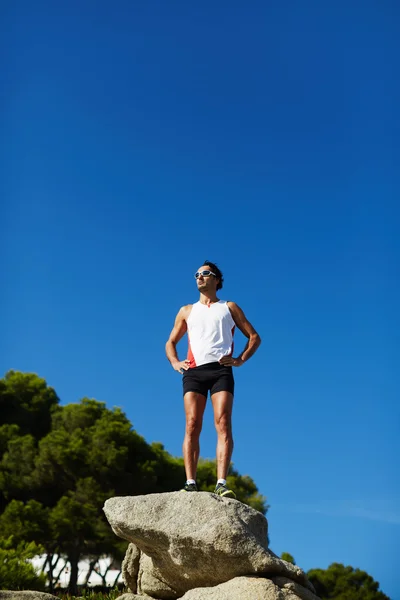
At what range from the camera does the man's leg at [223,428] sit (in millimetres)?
8719

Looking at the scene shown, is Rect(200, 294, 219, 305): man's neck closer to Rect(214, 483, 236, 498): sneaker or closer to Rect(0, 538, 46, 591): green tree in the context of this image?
Rect(214, 483, 236, 498): sneaker

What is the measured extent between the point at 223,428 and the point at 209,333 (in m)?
1.30

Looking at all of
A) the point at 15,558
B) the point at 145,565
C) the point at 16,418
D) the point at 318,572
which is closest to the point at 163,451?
the point at 16,418

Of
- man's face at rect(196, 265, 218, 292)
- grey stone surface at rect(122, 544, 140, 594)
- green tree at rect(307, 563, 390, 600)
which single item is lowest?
grey stone surface at rect(122, 544, 140, 594)

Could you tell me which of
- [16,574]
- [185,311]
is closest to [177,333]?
[185,311]

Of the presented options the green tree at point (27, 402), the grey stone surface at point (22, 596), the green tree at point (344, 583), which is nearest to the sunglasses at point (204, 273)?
the grey stone surface at point (22, 596)

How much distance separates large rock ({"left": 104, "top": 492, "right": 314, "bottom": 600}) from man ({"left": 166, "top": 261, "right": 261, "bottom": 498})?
1.64 feet

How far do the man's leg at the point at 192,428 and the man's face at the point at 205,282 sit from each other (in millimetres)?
1524

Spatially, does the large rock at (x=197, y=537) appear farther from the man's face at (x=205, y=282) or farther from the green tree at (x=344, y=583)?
the green tree at (x=344, y=583)

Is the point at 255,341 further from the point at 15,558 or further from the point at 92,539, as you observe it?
the point at 92,539

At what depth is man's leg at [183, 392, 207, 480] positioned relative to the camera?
348 inches

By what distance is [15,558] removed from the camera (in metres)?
16.8

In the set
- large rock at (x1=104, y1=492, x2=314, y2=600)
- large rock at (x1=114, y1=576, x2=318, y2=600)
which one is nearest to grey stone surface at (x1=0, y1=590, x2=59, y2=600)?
large rock at (x1=104, y1=492, x2=314, y2=600)

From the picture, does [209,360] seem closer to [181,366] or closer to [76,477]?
[181,366]
